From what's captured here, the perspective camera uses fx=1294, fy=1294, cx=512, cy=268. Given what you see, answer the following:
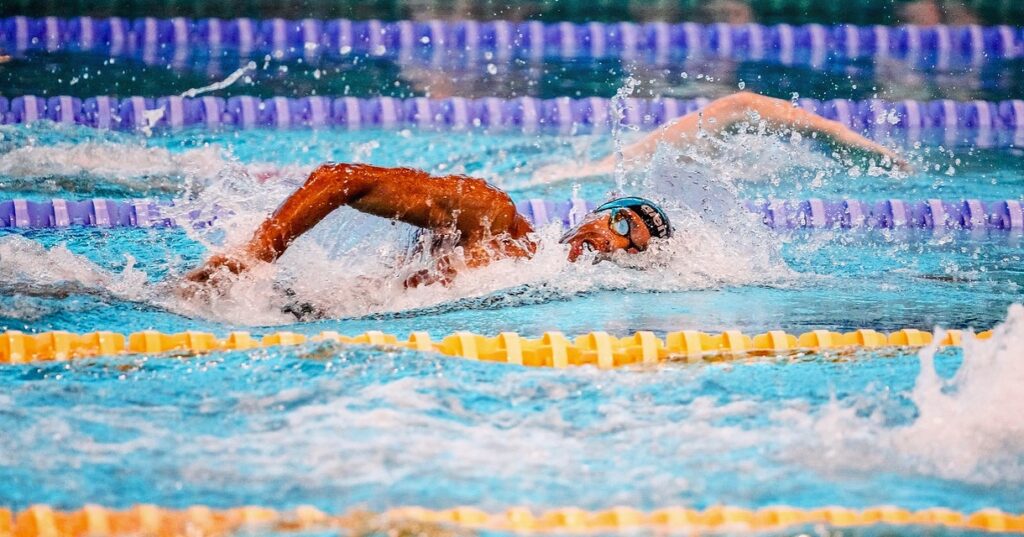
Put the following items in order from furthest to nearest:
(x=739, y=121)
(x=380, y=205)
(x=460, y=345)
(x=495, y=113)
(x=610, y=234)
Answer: (x=495, y=113) < (x=739, y=121) < (x=610, y=234) < (x=380, y=205) < (x=460, y=345)

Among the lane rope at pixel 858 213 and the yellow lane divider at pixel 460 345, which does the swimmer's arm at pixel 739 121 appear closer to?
the lane rope at pixel 858 213

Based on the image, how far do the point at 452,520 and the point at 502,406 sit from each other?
52 cm

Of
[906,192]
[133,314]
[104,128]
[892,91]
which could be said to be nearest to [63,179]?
[104,128]

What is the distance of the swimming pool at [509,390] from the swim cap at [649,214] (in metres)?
0.17

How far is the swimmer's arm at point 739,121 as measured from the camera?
579cm

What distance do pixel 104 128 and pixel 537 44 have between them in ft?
8.91

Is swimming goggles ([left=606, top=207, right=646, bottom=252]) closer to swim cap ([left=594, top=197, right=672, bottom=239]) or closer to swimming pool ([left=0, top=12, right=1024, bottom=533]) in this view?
swim cap ([left=594, top=197, right=672, bottom=239])

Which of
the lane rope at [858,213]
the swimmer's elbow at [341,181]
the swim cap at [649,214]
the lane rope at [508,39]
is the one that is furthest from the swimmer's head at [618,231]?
the lane rope at [508,39]

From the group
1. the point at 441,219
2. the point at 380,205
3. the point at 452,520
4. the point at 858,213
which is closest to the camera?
the point at 452,520

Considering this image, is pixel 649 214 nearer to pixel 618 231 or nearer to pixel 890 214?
pixel 618 231

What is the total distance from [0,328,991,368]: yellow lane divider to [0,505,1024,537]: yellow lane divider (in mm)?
822

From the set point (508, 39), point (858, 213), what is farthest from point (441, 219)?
point (508, 39)

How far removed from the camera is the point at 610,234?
147 inches

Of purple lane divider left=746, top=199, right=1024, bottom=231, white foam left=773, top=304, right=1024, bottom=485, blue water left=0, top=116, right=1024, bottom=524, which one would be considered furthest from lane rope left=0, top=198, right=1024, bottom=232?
white foam left=773, top=304, right=1024, bottom=485
